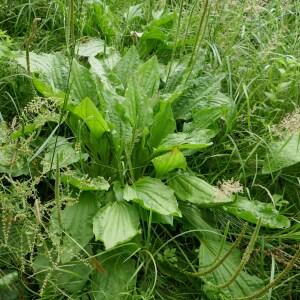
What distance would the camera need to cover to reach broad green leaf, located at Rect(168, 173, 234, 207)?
178cm

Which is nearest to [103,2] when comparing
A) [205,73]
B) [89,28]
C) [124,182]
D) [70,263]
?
[89,28]

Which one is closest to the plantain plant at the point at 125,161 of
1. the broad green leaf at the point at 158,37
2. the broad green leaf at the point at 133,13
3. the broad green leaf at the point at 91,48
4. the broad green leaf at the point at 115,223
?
the broad green leaf at the point at 115,223

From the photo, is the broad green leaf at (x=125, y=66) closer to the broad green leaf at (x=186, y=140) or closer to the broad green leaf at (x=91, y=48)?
the broad green leaf at (x=91, y=48)

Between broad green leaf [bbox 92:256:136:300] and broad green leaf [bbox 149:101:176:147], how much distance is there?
1.58ft

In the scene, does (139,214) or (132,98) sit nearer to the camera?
(139,214)

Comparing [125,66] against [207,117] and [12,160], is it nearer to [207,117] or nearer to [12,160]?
[207,117]

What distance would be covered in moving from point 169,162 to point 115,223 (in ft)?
0.94

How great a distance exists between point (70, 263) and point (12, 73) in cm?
81

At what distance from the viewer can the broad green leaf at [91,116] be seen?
5.87 ft

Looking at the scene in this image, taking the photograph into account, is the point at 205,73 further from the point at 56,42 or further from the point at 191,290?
Answer: the point at 191,290

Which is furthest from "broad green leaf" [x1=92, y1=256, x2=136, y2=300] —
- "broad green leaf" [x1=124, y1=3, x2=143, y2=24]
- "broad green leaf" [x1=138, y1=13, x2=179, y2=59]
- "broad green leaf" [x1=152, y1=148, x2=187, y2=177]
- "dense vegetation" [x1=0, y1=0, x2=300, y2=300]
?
"broad green leaf" [x1=124, y1=3, x2=143, y2=24]

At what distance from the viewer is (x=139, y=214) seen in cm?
179

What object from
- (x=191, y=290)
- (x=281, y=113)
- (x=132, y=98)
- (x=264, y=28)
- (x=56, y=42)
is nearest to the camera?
(x=191, y=290)

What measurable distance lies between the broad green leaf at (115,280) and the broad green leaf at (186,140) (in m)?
0.41
